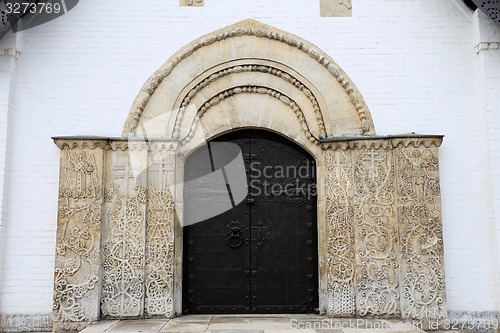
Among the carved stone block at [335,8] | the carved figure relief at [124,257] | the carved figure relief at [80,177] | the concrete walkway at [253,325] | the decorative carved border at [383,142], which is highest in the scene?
the carved stone block at [335,8]

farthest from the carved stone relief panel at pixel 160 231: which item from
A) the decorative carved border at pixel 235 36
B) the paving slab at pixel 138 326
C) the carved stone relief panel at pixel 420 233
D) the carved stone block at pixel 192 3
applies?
the carved stone relief panel at pixel 420 233

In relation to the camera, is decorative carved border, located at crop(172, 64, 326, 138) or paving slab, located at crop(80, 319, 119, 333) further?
decorative carved border, located at crop(172, 64, 326, 138)

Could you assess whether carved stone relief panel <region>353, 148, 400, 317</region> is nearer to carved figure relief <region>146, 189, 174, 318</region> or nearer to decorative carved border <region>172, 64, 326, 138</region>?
decorative carved border <region>172, 64, 326, 138</region>

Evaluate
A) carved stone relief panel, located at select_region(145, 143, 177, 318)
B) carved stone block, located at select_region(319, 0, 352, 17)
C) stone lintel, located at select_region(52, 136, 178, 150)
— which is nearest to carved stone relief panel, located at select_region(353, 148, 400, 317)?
carved stone block, located at select_region(319, 0, 352, 17)

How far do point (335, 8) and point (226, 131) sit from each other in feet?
6.97

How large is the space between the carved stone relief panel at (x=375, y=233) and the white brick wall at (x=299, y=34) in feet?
1.62

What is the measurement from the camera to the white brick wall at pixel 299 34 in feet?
22.0

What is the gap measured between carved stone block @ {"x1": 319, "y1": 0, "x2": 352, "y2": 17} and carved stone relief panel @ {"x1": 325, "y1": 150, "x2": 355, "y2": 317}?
1796mm

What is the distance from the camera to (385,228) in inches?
262

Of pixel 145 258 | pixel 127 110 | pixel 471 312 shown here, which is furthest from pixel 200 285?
pixel 471 312

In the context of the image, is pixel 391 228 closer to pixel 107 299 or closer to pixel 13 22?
pixel 107 299

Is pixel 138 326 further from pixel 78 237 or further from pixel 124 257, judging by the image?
pixel 78 237

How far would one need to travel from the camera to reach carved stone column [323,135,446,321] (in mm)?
6531

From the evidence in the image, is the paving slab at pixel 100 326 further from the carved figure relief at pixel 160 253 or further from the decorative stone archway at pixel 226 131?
the carved figure relief at pixel 160 253
